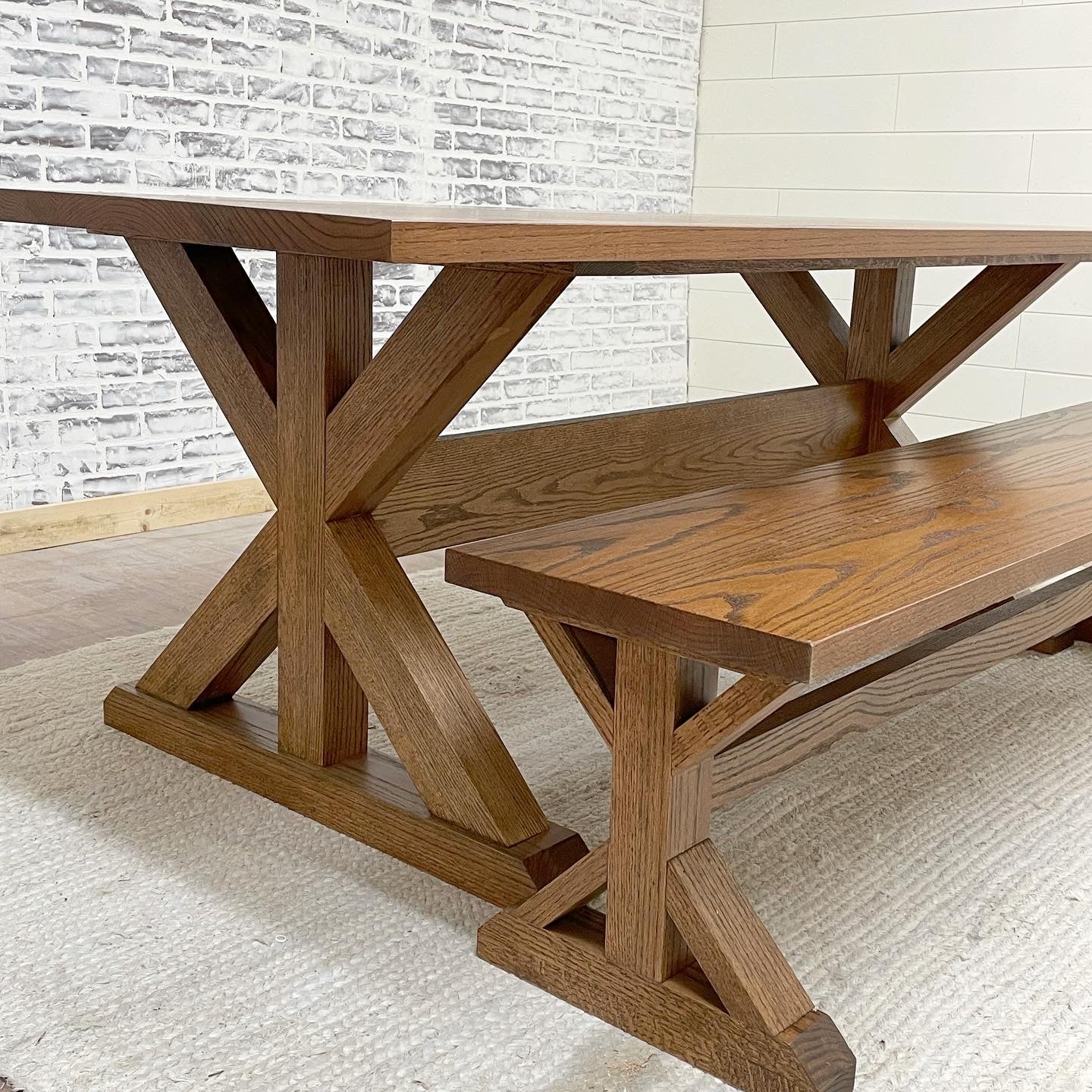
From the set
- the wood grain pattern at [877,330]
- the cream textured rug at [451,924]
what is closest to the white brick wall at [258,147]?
the cream textured rug at [451,924]

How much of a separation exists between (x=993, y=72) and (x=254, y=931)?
3.78 meters

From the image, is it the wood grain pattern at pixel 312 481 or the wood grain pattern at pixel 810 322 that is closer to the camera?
the wood grain pattern at pixel 312 481

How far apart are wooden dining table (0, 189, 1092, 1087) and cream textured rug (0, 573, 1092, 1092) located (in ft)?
0.26

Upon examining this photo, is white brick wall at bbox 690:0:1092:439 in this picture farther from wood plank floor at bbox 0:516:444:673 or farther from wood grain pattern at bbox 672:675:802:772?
wood grain pattern at bbox 672:675:802:772

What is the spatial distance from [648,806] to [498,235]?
53 centimetres

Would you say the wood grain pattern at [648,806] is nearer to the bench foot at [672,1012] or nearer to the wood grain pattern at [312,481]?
the bench foot at [672,1012]

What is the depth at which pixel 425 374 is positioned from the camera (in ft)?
4.68

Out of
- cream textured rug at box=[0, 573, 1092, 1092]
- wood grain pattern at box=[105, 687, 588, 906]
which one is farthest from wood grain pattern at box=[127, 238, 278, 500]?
cream textured rug at box=[0, 573, 1092, 1092]

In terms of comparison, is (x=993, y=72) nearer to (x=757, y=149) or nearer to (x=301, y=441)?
(x=757, y=149)

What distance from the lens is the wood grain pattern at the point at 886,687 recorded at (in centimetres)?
127

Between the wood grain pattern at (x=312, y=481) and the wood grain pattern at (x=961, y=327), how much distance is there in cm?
138

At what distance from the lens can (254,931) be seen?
1.37 m

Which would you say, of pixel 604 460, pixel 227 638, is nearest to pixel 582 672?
pixel 227 638

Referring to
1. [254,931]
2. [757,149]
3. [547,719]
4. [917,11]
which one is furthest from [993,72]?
[254,931]
